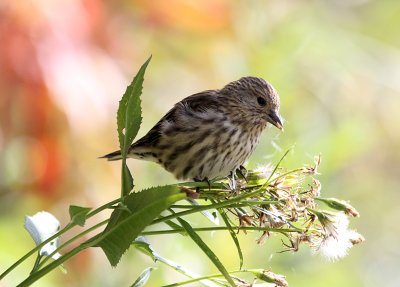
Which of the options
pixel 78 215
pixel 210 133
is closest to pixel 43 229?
pixel 78 215

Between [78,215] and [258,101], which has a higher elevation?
[258,101]

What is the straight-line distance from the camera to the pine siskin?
148 inches

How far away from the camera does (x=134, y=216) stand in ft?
6.87

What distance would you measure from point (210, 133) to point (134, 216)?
5.92 feet

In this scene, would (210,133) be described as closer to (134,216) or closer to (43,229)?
(43,229)

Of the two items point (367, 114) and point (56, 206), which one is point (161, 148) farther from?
point (367, 114)

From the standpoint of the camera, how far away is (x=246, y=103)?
4164 millimetres

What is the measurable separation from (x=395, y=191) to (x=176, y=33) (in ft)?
10.9

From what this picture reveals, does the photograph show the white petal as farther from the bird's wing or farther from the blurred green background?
the bird's wing

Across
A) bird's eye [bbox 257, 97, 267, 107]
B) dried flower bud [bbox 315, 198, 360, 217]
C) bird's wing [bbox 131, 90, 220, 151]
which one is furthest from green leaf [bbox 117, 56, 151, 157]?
bird's eye [bbox 257, 97, 267, 107]

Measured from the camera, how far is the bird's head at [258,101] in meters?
4.10

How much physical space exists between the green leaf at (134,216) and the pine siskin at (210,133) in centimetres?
141

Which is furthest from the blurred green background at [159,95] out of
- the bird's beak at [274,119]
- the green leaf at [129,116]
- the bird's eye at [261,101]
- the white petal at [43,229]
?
the green leaf at [129,116]

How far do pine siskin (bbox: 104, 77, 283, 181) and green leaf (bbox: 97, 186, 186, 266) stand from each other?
4.61ft
